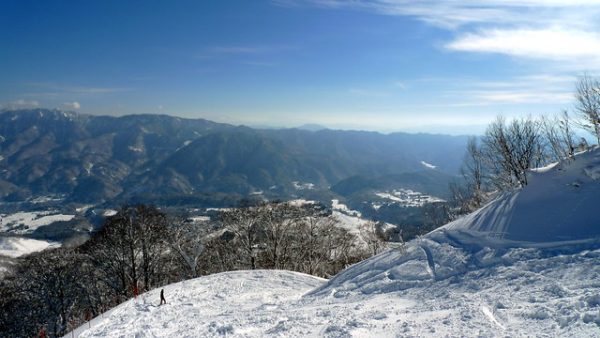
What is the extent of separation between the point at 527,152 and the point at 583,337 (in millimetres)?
21545

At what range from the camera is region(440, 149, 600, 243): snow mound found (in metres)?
15.1

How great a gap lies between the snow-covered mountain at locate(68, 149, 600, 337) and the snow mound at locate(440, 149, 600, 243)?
0.05m

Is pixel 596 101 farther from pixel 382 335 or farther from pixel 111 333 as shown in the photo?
pixel 111 333

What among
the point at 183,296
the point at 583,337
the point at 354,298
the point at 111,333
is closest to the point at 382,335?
the point at 583,337

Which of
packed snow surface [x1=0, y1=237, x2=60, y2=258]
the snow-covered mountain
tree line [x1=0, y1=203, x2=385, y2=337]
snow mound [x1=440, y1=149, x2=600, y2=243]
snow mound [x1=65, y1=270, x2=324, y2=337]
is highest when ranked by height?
snow mound [x1=440, y1=149, x2=600, y2=243]

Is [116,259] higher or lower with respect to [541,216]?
lower

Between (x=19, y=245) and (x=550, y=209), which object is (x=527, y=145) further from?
(x=19, y=245)

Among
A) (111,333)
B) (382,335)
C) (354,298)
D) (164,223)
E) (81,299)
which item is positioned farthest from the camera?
(81,299)

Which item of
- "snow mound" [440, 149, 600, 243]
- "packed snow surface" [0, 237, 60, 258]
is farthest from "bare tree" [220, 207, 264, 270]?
"packed snow surface" [0, 237, 60, 258]

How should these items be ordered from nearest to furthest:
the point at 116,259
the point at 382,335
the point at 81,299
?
the point at 382,335 < the point at 116,259 < the point at 81,299

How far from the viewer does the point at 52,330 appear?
40625mm

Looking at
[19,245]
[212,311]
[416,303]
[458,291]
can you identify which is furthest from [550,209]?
[19,245]

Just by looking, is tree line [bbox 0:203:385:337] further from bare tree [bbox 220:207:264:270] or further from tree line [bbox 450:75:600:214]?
tree line [bbox 450:75:600:214]

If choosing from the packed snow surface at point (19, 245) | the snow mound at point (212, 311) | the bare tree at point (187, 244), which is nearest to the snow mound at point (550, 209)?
the snow mound at point (212, 311)
